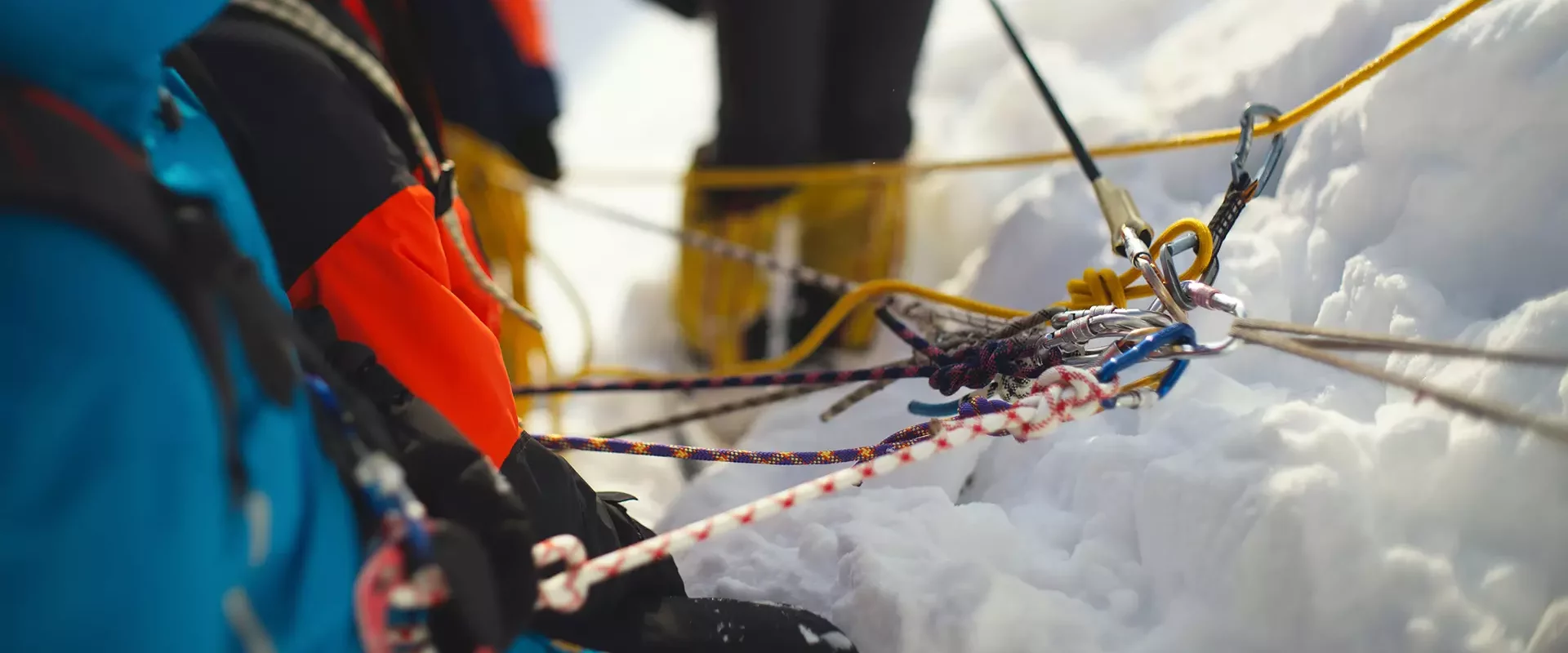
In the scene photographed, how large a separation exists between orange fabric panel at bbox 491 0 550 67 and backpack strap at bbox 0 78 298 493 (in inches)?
30.2

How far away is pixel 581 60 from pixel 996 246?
1.31m

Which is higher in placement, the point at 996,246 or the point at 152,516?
the point at 996,246

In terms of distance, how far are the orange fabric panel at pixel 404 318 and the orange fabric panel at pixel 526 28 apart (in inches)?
25.3

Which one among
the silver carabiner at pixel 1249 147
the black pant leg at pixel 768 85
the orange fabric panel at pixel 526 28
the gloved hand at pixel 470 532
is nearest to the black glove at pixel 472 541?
the gloved hand at pixel 470 532

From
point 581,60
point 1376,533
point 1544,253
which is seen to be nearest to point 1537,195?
point 1544,253

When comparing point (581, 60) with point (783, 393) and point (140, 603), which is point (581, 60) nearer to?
point (783, 393)

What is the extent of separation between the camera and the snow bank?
14.1 inches

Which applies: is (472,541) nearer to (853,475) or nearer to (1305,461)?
(853,475)

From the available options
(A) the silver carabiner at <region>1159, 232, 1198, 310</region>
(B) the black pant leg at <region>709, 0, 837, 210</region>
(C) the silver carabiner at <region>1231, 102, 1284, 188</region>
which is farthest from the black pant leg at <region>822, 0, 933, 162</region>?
(A) the silver carabiner at <region>1159, 232, 1198, 310</region>

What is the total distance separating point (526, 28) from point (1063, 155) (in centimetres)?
66

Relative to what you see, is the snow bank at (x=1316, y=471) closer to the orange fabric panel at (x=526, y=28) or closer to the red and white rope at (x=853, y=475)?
the red and white rope at (x=853, y=475)

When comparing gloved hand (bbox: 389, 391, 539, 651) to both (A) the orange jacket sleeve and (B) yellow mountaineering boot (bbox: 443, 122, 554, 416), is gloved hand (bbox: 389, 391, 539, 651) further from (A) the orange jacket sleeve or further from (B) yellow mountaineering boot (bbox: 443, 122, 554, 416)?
(B) yellow mountaineering boot (bbox: 443, 122, 554, 416)

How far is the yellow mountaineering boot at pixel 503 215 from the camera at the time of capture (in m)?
0.94

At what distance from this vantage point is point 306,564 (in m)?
0.25
